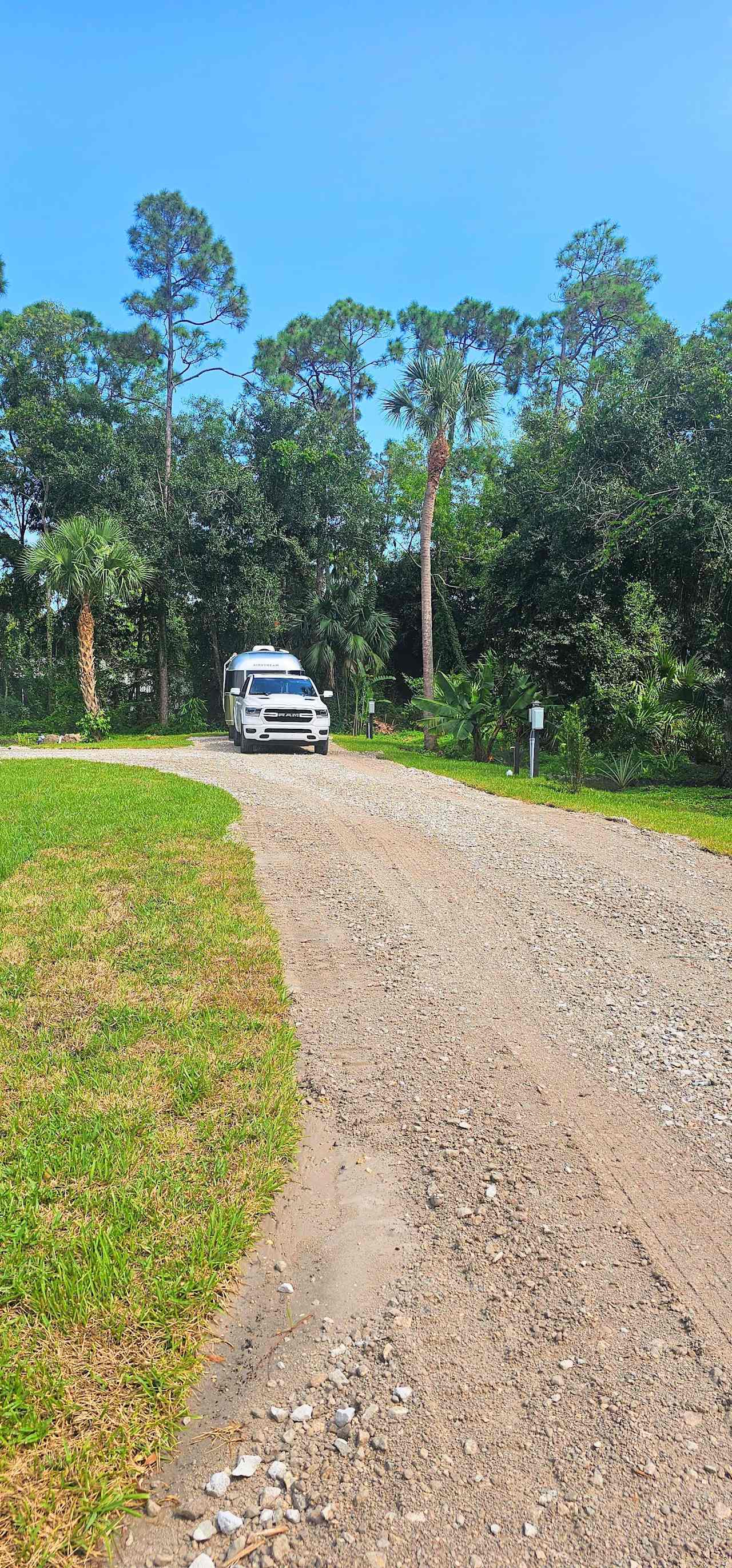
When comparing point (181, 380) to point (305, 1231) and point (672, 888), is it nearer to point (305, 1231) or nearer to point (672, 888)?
point (672, 888)

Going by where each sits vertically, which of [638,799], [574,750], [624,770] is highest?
[574,750]

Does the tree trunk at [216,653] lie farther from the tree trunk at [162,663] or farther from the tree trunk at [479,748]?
the tree trunk at [479,748]

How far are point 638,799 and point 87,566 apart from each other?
15.8 m

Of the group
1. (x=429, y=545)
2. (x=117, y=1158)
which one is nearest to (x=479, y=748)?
(x=429, y=545)

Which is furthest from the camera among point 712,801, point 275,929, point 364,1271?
point 712,801

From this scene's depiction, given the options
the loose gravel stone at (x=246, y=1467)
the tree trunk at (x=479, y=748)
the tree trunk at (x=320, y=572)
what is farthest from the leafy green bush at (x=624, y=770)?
the tree trunk at (x=320, y=572)

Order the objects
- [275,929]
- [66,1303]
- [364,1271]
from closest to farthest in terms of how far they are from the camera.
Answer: [66,1303]
[364,1271]
[275,929]

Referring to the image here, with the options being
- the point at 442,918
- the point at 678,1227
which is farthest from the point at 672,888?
the point at 678,1227

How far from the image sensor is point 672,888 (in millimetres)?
6188

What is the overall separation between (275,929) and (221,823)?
10.3ft

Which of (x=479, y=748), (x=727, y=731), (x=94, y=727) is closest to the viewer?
(x=727, y=731)

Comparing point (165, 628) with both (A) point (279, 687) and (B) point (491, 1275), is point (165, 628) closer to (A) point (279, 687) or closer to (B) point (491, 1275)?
(A) point (279, 687)

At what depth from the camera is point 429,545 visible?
60.7 feet

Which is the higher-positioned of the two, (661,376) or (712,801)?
(661,376)
